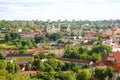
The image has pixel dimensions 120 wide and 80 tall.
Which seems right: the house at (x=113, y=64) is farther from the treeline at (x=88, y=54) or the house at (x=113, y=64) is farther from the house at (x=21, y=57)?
the house at (x=21, y=57)

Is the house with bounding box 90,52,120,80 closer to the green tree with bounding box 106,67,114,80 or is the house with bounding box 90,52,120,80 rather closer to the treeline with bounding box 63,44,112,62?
the green tree with bounding box 106,67,114,80

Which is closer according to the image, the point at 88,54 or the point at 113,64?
the point at 113,64

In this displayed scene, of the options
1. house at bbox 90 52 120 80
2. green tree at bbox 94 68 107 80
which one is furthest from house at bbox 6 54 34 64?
green tree at bbox 94 68 107 80

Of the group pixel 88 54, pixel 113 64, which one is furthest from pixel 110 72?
pixel 88 54

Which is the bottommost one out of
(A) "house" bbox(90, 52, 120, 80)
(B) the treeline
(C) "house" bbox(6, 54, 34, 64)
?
(C) "house" bbox(6, 54, 34, 64)

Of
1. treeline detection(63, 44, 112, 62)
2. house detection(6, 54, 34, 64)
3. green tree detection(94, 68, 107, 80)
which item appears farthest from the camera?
house detection(6, 54, 34, 64)

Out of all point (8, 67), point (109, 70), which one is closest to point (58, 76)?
point (109, 70)

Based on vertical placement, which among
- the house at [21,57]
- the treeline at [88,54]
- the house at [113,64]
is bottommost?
the house at [21,57]

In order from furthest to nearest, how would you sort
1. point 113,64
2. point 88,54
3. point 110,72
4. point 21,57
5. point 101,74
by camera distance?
1. point 21,57
2. point 88,54
3. point 113,64
4. point 110,72
5. point 101,74

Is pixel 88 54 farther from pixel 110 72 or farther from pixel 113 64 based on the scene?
pixel 110 72

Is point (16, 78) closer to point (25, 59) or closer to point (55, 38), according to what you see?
point (25, 59)

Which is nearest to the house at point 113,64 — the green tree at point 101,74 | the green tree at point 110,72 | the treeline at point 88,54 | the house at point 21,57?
the green tree at point 110,72
